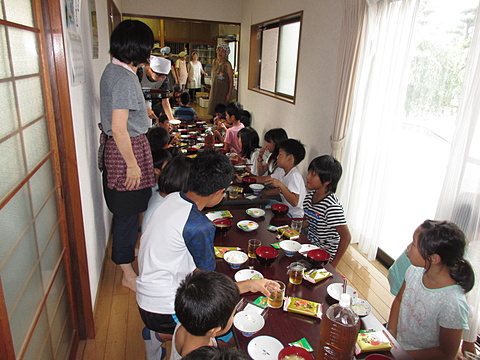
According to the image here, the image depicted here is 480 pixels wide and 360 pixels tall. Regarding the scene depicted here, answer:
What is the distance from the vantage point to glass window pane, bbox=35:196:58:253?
4.83 feet

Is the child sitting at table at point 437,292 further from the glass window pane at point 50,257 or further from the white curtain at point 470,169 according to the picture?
the glass window pane at point 50,257

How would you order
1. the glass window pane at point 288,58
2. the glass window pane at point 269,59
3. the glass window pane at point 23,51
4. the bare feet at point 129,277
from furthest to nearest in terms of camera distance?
the glass window pane at point 269,59 < the glass window pane at point 288,58 < the bare feet at point 129,277 < the glass window pane at point 23,51

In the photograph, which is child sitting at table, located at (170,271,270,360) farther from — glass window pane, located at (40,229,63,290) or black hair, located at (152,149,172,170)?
black hair, located at (152,149,172,170)

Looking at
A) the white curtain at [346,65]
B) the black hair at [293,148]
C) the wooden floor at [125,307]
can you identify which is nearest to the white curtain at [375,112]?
the white curtain at [346,65]

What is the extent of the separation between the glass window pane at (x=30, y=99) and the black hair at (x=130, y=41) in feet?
1.89

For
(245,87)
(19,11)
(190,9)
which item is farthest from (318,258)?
(190,9)

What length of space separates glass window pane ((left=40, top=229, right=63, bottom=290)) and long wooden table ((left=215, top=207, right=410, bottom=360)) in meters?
0.79

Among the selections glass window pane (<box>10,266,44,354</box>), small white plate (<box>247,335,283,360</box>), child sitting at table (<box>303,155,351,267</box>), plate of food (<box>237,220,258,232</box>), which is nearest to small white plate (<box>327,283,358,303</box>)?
small white plate (<box>247,335,283,360</box>)

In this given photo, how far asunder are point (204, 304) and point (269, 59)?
5038mm

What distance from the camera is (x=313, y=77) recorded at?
12.8 feet

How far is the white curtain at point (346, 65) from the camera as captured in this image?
3035 mm

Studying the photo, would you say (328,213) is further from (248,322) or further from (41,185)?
(41,185)

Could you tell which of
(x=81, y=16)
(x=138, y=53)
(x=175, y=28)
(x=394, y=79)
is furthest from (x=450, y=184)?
(x=175, y=28)

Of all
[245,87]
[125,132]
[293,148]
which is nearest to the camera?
[125,132]
